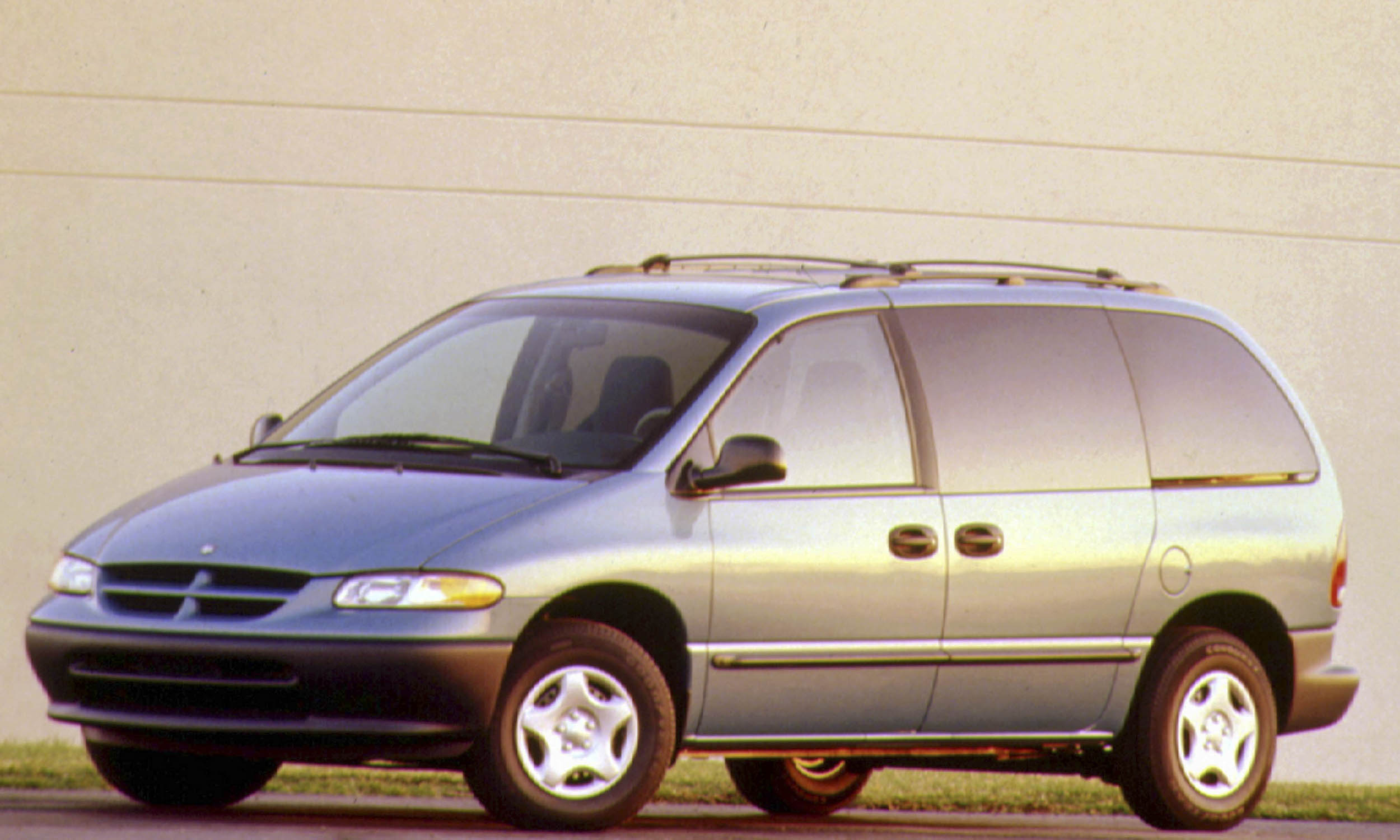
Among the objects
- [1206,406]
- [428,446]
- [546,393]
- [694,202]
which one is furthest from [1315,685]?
[694,202]

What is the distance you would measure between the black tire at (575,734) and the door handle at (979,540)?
1.33 m

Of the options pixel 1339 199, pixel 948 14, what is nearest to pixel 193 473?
pixel 948 14

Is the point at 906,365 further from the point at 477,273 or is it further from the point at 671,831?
the point at 477,273

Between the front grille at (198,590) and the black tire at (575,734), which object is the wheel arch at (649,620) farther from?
the front grille at (198,590)

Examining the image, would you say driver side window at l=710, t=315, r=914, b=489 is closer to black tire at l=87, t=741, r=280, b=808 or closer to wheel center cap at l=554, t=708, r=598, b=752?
wheel center cap at l=554, t=708, r=598, b=752

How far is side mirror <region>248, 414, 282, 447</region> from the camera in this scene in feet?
31.8

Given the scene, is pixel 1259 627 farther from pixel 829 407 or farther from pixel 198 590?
pixel 198 590

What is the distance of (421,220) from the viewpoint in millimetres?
14930

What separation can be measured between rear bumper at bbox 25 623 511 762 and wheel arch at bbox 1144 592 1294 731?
3091 millimetres

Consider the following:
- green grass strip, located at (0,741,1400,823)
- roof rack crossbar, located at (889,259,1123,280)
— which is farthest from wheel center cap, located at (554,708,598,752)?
green grass strip, located at (0,741,1400,823)

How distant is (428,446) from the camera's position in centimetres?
896

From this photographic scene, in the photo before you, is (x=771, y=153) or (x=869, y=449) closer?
(x=869, y=449)

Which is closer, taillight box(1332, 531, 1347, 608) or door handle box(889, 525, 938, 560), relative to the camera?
door handle box(889, 525, 938, 560)

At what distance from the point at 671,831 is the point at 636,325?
5.59 ft
